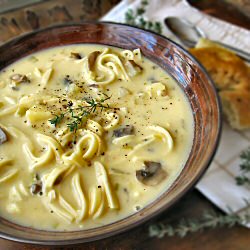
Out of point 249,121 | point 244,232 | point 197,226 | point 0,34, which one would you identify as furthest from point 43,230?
point 0,34

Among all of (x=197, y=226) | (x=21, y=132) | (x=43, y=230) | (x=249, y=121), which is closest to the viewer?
(x=43, y=230)

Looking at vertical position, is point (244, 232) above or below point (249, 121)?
below

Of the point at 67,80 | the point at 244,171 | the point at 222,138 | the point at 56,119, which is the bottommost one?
the point at 244,171

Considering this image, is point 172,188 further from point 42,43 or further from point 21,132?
point 42,43

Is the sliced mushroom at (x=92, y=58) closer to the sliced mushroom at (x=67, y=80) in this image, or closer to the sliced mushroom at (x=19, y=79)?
the sliced mushroom at (x=67, y=80)

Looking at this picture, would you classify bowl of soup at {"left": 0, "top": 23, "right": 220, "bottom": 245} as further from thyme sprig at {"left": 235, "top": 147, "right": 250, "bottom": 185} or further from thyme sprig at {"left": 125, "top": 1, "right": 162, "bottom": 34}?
thyme sprig at {"left": 125, "top": 1, "right": 162, "bottom": 34}

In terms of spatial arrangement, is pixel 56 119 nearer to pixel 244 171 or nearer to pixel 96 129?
pixel 96 129

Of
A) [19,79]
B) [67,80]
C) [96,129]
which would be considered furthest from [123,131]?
[19,79]

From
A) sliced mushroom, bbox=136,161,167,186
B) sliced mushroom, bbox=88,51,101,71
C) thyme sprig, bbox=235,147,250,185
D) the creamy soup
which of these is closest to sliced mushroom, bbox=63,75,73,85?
the creamy soup
